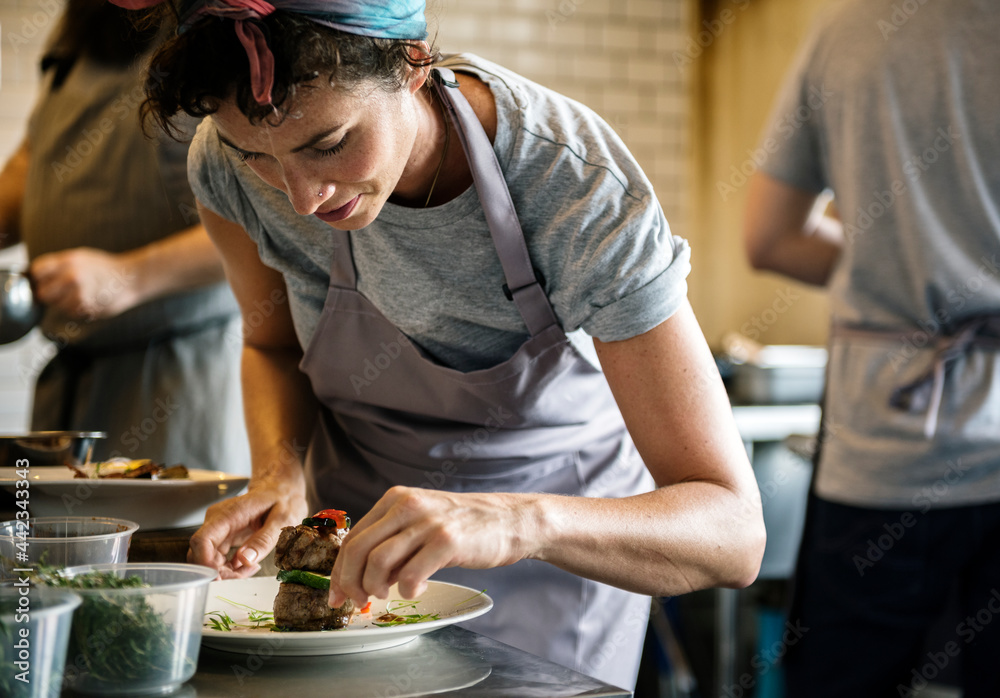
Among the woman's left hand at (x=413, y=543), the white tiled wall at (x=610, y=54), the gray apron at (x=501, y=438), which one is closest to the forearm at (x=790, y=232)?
the gray apron at (x=501, y=438)

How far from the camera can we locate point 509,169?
1.12m

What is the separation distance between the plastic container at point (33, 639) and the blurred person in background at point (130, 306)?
124 cm

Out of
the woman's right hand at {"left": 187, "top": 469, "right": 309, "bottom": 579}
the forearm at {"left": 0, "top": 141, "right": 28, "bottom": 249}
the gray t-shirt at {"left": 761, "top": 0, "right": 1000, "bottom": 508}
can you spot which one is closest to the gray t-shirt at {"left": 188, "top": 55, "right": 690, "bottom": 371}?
the woman's right hand at {"left": 187, "top": 469, "right": 309, "bottom": 579}

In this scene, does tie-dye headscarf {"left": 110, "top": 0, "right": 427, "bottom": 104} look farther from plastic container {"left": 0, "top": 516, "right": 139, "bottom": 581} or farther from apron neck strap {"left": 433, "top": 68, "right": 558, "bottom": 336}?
plastic container {"left": 0, "top": 516, "right": 139, "bottom": 581}

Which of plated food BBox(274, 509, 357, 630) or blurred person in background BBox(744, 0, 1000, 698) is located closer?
plated food BBox(274, 509, 357, 630)

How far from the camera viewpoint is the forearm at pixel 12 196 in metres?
2.15

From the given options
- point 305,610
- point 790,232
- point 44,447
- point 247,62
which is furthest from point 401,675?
point 790,232

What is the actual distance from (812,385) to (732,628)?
2.45ft

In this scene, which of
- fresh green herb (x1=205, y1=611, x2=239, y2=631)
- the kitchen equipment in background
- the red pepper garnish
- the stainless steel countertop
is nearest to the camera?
the stainless steel countertop

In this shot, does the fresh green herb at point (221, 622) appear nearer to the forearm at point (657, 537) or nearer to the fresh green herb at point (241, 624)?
the fresh green herb at point (241, 624)

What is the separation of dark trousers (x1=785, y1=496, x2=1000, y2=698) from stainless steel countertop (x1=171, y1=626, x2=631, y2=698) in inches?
41.4

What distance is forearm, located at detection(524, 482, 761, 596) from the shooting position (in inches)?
35.9

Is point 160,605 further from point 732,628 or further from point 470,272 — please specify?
point 732,628

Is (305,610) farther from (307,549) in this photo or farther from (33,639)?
(33,639)
